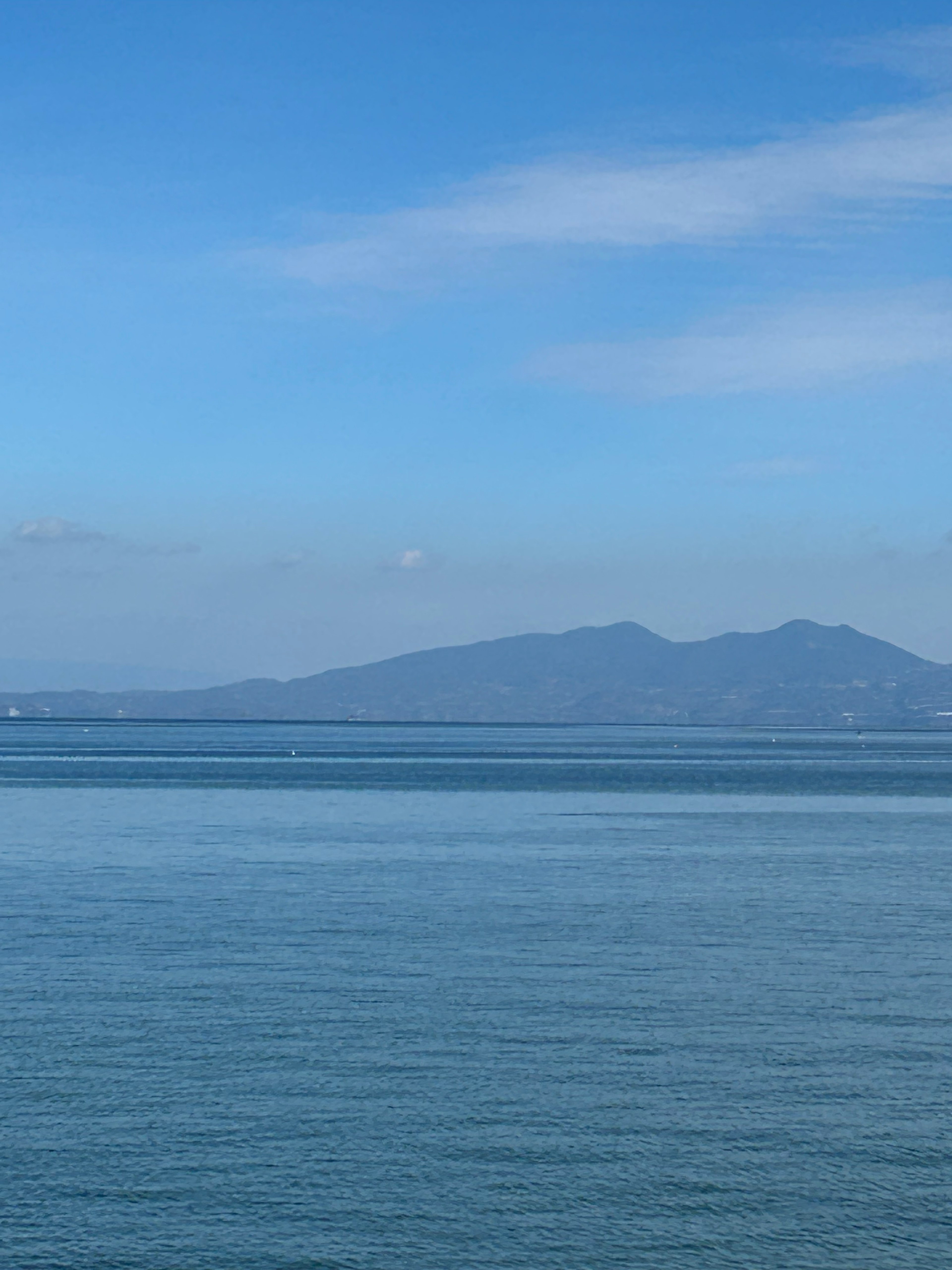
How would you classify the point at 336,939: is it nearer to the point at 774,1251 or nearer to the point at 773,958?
the point at 773,958

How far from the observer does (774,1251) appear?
14773 millimetres

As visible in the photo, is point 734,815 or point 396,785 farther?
point 396,785

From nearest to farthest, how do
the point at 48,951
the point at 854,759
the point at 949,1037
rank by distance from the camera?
the point at 949,1037
the point at 48,951
the point at 854,759

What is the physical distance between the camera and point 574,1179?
1672 centimetres

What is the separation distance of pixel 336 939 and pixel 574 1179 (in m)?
16.2

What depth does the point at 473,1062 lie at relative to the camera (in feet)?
70.3

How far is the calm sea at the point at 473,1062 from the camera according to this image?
602 inches

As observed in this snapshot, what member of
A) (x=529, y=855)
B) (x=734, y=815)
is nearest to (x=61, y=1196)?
(x=529, y=855)

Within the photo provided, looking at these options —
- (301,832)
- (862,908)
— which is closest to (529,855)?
(301,832)

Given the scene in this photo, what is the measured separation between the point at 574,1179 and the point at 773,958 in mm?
15093

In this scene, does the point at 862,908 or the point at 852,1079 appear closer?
the point at 852,1079

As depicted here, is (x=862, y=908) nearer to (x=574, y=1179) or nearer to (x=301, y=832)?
(x=574, y=1179)

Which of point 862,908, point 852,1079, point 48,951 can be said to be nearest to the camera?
point 852,1079

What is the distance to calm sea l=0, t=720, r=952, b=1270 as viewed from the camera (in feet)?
50.2
